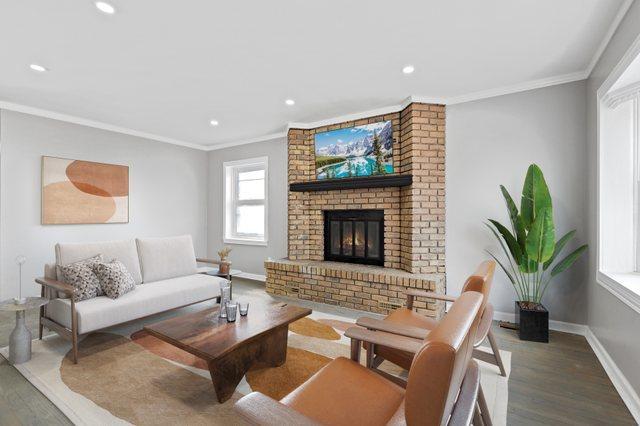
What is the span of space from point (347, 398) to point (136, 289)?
8.91ft

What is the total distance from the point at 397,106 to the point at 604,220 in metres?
2.35

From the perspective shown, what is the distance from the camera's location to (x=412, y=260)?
11.6 feet

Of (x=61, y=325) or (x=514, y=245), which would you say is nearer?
(x=61, y=325)

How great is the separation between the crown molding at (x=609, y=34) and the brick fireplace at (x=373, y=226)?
1348mm

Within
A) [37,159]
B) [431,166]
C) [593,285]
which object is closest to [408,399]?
[593,285]

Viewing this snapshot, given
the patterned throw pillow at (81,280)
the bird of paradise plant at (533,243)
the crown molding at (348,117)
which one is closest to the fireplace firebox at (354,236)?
the crown molding at (348,117)

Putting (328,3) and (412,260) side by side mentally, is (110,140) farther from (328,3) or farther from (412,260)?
(412,260)

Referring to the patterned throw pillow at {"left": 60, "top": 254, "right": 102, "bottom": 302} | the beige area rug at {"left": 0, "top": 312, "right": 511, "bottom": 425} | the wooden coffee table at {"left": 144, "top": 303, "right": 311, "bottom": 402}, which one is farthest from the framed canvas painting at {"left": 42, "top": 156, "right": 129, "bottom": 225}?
the wooden coffee table at {"left": 144, "top": 303, "right": 311, "bottom": 402}

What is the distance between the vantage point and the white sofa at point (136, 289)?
251 cm

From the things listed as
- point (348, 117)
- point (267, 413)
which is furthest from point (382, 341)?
point (348, 117)

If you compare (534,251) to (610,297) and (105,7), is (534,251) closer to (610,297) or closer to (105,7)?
(610,297)

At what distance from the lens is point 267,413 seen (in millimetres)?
1027

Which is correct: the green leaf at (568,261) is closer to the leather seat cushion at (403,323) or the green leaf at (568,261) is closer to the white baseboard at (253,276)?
the leather seat cushion at (403,323)

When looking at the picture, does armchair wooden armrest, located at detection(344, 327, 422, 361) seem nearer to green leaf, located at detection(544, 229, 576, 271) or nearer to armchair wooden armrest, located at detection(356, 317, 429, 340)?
armchair wooden armrest, located at detection(356, 317, 429, 340)
